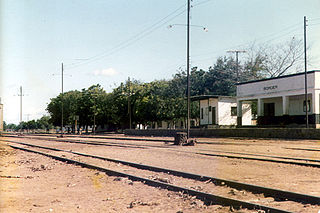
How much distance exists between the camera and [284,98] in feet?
128

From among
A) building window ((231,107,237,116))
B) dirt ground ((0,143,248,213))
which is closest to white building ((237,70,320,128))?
Result: building window ((231,107,237,116))

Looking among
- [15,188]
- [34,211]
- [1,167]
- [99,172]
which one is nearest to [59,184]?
[15,188]

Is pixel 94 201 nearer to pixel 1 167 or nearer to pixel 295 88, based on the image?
pixel 1 167

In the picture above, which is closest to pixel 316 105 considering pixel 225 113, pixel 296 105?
pixel 296 105

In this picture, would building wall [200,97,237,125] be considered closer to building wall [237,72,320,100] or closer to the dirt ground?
building wall [237,72,320,100]

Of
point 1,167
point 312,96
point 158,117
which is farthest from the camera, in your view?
point 158,117

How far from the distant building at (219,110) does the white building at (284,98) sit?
71.8 inches

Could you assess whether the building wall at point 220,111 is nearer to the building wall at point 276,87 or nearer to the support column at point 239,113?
Result: the support column at point 239,113

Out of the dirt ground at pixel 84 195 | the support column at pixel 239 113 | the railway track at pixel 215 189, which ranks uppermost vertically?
the support column at pixel 239 113

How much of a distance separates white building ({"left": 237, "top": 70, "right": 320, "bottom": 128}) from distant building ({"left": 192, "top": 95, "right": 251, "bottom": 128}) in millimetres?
1824

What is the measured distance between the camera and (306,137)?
29281mm

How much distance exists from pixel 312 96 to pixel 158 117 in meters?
30.7

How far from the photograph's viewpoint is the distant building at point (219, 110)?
155 feet

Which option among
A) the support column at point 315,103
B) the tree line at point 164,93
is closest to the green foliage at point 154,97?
the tree line at point 164,93
